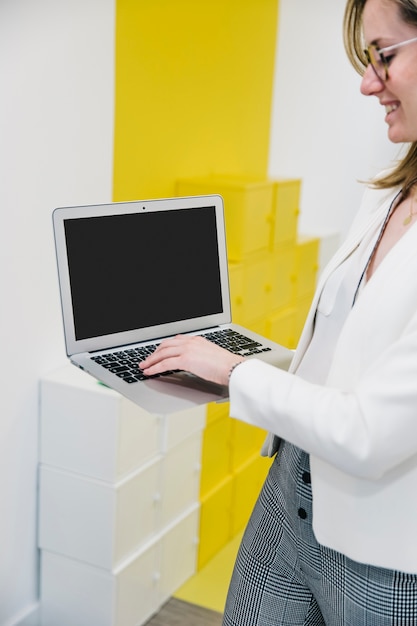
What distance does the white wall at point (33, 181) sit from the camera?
200 cm

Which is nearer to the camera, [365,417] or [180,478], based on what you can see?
[365,417]

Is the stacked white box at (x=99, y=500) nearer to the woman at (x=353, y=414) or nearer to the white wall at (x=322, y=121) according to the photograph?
the woman at (x=353, y=414)

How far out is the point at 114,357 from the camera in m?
1.38

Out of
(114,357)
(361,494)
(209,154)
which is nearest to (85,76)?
(209,154)

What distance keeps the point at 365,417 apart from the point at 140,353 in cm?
55

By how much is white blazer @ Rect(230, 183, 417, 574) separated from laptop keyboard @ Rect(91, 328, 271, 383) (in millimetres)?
301

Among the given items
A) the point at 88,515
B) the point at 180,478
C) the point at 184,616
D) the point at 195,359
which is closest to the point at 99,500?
the point at 88,515

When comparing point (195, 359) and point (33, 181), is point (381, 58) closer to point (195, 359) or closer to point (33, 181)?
point (195, 359)

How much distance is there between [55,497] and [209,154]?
137 cm

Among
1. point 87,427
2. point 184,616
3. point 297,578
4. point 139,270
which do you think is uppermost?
point 139,270

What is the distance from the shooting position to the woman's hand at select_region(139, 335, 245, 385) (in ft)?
3.52

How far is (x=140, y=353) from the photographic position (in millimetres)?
1380

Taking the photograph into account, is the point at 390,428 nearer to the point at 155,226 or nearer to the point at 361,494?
the point at 361,494

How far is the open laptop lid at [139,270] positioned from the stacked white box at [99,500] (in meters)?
0.73
